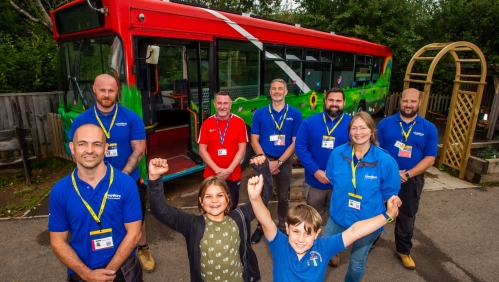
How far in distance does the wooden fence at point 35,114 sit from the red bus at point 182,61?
2324 mm

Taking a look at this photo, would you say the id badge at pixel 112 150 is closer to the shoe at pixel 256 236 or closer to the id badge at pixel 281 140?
the id badge at pixel 281 140

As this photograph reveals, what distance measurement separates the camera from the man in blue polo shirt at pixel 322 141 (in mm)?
3396

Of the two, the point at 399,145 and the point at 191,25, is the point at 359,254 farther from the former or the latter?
the point at 191,25

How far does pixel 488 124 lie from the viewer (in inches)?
396

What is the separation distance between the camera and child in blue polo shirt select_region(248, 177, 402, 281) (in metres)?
2.05

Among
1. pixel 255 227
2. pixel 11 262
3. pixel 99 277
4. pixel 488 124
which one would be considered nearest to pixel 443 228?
pixel 255 227

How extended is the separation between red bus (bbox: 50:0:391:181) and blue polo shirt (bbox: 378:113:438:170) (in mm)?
3110

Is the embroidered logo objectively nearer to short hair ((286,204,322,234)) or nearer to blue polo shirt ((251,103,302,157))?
short hair ((286,204,322,234))

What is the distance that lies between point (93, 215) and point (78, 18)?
147 inches

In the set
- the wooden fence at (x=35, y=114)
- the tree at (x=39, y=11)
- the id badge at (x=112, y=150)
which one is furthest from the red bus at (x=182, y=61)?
the tree at (x=39, y=11)

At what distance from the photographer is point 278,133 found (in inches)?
157

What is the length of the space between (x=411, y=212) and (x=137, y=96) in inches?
150

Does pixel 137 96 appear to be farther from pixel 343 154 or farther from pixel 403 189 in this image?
pixel 403 189

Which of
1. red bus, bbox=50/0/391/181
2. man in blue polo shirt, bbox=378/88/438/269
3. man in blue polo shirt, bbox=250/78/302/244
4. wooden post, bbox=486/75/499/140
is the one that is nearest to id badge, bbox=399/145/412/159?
man in blue polo shirt, bbox=378/88/438/269
